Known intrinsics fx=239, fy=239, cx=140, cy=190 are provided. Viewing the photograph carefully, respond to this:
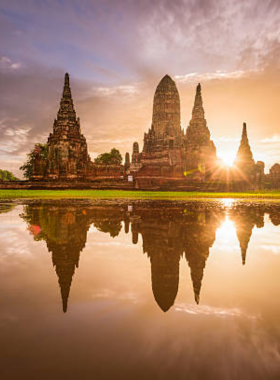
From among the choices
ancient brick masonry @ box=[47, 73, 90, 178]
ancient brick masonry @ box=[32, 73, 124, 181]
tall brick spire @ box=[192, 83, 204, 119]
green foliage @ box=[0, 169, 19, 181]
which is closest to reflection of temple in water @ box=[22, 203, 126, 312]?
ancient brick masonry @ box=[32, 73, 124, 181]

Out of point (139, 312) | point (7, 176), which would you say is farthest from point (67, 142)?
point (7, 176)

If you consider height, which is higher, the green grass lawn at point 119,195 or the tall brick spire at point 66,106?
the tall brick spire at point 66,106

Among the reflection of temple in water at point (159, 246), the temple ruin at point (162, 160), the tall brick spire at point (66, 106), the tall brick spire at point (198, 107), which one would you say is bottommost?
the reflection of temple in water at point (159, 246)

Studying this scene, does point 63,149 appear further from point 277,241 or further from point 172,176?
point 277,241

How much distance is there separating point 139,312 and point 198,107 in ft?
155

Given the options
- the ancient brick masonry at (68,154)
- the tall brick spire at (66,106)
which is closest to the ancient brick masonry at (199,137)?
the ancient brick masonry at (68,154)

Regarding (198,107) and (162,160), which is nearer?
(162,160)

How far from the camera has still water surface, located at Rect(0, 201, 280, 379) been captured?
1228 millimetres

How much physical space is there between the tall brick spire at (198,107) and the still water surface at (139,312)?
146ft

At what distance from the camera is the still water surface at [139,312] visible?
123 centimetres

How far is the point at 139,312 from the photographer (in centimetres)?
173

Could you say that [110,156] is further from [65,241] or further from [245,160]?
[65,241]

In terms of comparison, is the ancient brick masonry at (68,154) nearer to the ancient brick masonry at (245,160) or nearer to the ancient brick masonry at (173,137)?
the ancient brick masonry at (173,137)

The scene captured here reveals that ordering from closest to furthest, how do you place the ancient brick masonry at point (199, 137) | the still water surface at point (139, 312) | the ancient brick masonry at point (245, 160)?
the still water surface at point (139, 312), the ancient brick masonry at point (199, 137), the ancient brick masonry at point (245, 160)
